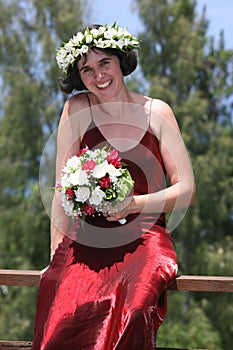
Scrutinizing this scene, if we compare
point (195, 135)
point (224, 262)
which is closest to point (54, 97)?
point (195, 135)

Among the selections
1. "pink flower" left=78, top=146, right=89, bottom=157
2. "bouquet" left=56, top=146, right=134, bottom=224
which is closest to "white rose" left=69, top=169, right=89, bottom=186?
"bouquet" left=56, top=146, right=134, bottom=224

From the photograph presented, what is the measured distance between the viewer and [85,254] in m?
2.89

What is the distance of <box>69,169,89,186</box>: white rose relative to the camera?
9.07 ft

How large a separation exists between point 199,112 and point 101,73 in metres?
14.4

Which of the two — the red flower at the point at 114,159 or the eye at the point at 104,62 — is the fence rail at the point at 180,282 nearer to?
the red flower at the point at 114,159

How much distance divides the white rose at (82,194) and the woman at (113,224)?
0.40 feet

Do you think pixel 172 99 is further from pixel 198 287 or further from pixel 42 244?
pixel 198 287

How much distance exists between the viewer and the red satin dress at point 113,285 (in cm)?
264

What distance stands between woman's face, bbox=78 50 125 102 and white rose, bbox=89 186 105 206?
53 centimetres

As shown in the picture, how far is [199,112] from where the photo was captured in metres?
17.3

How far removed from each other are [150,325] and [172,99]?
14846mm

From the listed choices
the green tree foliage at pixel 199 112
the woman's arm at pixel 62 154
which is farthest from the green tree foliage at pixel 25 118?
the woman's arm at pixel 62 154

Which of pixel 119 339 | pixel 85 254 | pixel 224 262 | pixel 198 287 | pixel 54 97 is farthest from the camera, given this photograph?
pixel 54 97

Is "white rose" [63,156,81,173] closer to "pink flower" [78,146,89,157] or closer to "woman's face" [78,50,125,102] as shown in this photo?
"pink flower" [78,146,89,157]
